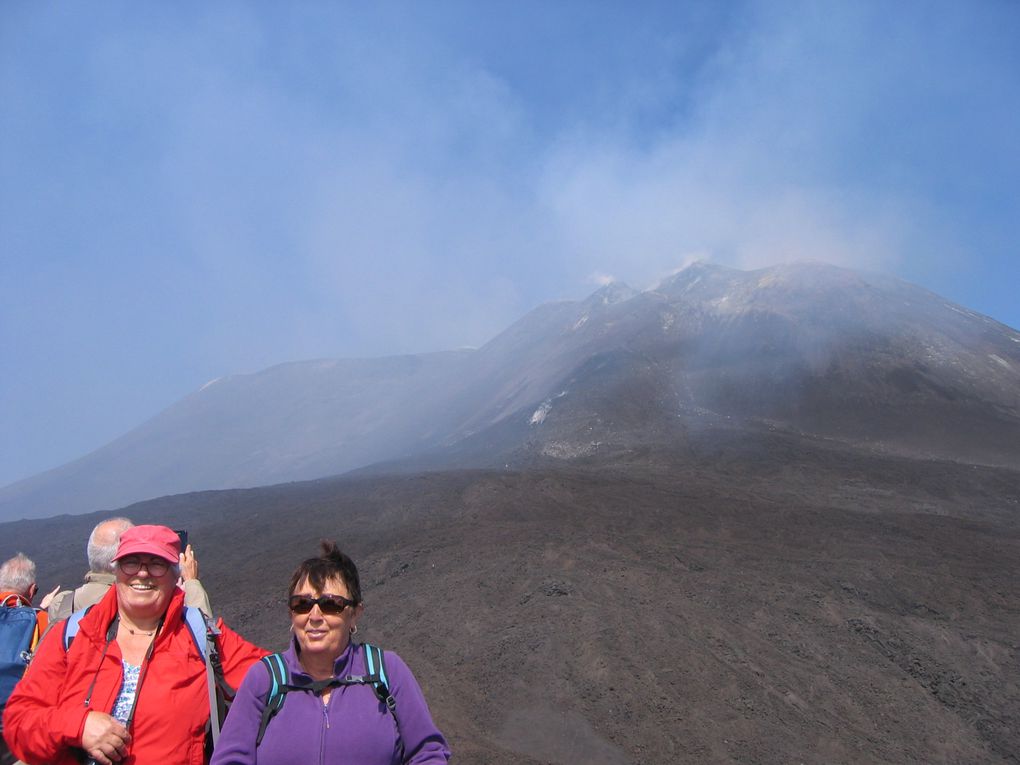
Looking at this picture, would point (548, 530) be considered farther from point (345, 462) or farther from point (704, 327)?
point (345, 462)

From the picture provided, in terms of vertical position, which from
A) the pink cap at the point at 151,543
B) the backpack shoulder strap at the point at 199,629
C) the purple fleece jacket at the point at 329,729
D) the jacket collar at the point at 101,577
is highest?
the pink cap at the point at 151,543

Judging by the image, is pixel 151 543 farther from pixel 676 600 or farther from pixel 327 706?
pixel 676 600

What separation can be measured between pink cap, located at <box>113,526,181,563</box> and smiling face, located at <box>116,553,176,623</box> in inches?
1.0

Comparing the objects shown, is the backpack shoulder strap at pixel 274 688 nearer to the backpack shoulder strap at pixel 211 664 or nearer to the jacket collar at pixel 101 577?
the backpack shoulder strap at pixel 211 664

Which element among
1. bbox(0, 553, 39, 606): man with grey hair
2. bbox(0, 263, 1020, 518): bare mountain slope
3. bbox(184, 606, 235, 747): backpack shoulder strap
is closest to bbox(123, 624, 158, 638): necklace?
bbox(184, 606, 235, 747): backpack shoulder strap

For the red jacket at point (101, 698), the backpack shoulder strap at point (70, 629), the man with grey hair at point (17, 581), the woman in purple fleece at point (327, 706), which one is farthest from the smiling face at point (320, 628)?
the man with grey hair at point (17, 581)

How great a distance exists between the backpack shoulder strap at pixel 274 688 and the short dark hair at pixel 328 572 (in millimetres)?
229

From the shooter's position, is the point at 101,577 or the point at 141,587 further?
the point at 101,577

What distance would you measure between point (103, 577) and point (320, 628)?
142 cm

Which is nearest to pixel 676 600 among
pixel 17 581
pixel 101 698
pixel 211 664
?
pixel 17 581

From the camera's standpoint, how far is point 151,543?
2564 millimetres

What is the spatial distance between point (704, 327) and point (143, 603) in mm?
46910

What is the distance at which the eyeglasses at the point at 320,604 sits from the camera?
7.50 ft

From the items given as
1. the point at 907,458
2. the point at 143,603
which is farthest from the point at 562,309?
the point at 143,603
